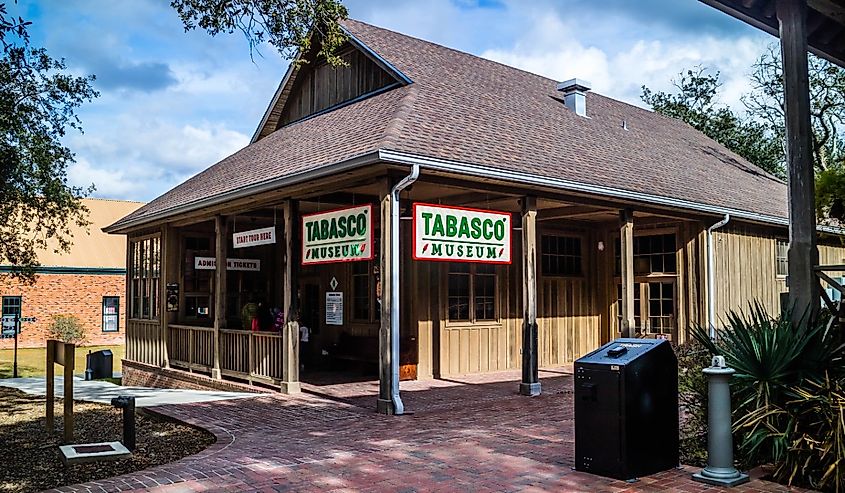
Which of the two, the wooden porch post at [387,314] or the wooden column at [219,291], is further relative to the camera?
the wooden column at [219,291]

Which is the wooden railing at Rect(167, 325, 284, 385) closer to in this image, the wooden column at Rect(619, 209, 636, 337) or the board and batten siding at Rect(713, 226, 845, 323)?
the wooden column at Rect(619, 209, 636, 337)

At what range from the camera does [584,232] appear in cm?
1658

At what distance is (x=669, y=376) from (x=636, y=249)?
10.2 meters

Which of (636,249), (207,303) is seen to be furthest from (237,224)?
(636,249)

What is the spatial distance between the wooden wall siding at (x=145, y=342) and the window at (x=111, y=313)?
14815 mm

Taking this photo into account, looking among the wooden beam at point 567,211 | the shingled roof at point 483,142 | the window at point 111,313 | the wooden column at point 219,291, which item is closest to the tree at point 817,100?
the shingled roof at point 483,142

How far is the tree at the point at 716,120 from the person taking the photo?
1232 inches

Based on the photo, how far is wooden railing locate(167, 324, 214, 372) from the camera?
14.0m

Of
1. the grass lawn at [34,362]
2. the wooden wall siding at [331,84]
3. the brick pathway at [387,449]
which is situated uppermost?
the wooden wall siding at [331,84]

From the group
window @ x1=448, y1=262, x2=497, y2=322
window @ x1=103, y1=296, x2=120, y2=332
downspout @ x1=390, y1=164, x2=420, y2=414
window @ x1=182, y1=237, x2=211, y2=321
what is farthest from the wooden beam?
window @ x1=103, y1=296, x2=120, y2=332

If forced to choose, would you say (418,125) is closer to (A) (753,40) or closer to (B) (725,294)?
Result: (B) (725,294)

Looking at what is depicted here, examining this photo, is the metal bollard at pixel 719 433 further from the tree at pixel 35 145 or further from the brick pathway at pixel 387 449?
the tree at pixel 35 145

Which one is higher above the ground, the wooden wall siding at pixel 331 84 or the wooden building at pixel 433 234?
the wooden wall siding at pixel 331 84

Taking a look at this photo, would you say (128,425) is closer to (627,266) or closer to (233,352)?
(233,352)
